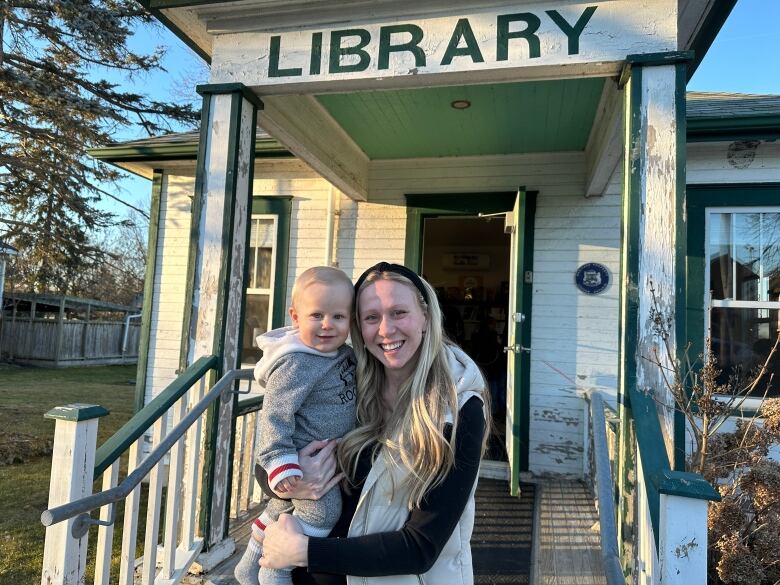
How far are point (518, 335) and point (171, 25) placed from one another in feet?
10.1

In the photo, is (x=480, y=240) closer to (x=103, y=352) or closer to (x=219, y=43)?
(x=219, y=43)

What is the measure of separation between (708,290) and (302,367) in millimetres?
3892

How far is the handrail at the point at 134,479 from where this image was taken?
5.10ft

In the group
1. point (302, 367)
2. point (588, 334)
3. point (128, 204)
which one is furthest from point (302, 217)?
point (128, 204)

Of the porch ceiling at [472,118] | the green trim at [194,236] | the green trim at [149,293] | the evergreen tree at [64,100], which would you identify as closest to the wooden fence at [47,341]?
the evergreen tree at [64,100]

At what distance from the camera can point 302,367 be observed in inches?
55.4

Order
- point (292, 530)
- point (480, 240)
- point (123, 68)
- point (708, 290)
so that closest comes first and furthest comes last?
point (292, 530) → point (708, 290) → point (480, 240) → point (123, 68)

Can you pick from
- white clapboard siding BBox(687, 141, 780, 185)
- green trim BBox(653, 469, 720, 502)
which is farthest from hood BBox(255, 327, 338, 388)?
white clapboard siding BBox(687, 141, 780, 185)

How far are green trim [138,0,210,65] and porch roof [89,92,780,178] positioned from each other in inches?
60.3

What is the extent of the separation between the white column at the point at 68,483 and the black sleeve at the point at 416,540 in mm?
1034

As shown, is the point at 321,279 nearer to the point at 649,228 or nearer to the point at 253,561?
the point at 253,561

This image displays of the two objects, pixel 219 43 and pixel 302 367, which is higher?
pixel 219 43

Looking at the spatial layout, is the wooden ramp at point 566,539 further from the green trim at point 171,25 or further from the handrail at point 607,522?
the green trim at point 171,25

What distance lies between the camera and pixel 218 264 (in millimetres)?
2709
